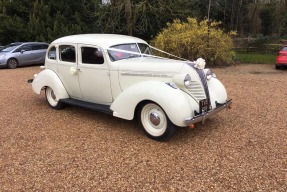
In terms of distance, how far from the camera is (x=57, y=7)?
64.5ft

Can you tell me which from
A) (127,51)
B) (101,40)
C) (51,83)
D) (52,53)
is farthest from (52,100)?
(127,51)

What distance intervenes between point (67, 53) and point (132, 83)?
1990 mm

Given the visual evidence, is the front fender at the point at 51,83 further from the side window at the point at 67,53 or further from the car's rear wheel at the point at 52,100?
the side window at the point at 67,53

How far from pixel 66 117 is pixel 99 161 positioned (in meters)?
2.35

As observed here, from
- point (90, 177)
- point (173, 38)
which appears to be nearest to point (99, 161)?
point (90, 177)

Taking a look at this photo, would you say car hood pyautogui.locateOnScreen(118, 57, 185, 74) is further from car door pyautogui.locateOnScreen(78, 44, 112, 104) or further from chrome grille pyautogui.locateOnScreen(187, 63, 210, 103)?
car door pyautogui.locateOnScreen(78, 44, 112, 104)

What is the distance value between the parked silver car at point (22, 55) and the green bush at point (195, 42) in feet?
22.1

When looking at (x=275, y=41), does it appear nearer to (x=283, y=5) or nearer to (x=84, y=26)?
(x=283, y=5)

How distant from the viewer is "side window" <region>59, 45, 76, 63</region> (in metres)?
6.18

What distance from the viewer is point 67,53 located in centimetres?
636

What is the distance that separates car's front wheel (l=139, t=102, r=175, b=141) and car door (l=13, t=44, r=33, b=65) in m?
12.6

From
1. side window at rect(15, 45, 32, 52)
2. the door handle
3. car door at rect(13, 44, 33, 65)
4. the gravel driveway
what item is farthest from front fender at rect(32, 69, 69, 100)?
side window at rect(15, 45, 32, 52)

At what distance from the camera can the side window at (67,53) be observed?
618 cm

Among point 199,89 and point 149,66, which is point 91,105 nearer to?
point 149,66
